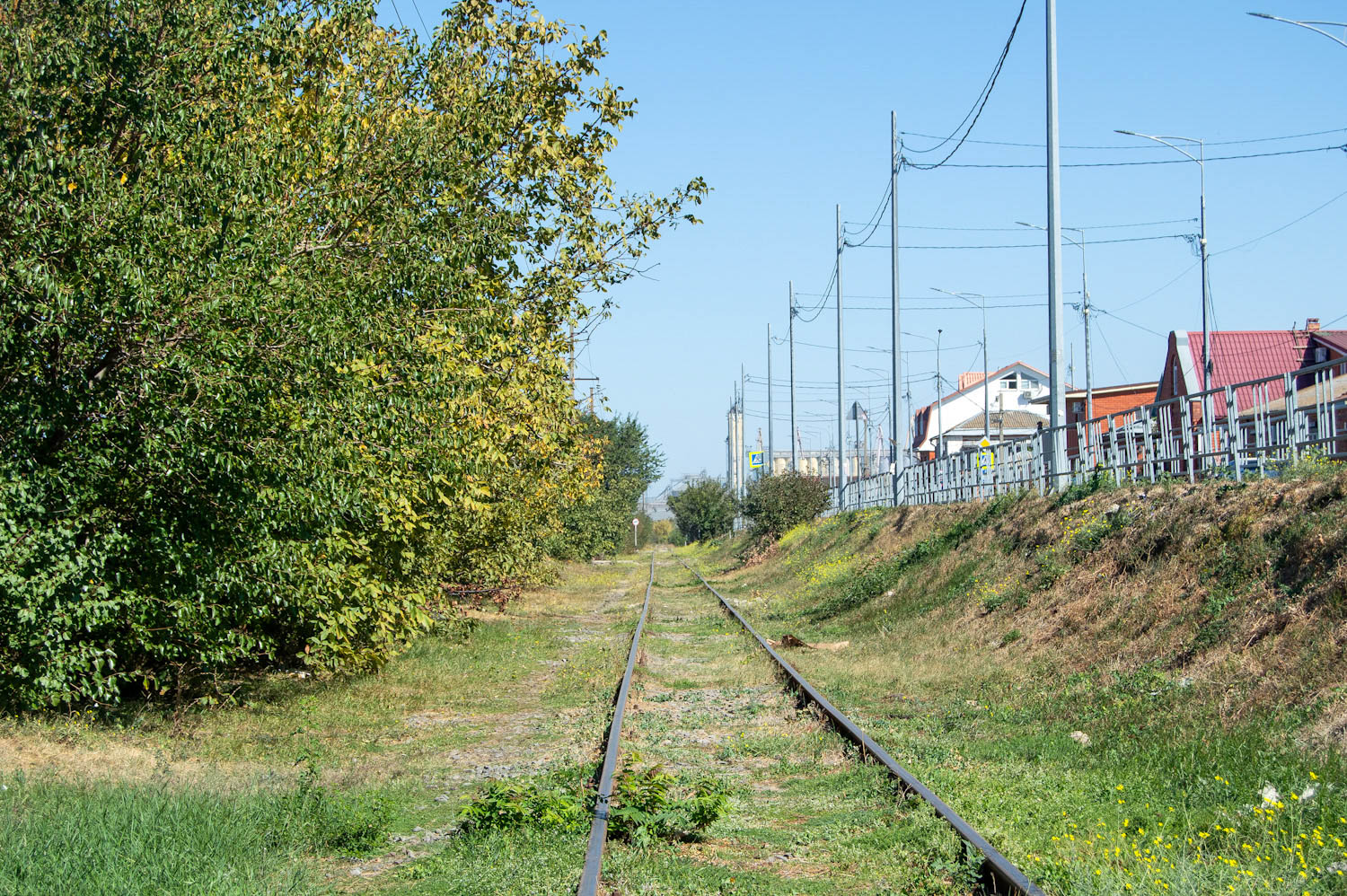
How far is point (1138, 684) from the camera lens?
10.9 m

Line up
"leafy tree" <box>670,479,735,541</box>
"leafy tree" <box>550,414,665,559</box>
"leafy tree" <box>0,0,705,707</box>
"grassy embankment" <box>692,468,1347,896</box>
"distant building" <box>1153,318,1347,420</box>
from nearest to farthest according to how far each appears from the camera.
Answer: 1. "grassy embankment" <box>692,468,1347,896</box>
2. "leafy tree" <box>0,0,705,707</box>
3. "leafy tree" <box>550,414,665,559</box>
4. "distant building" <box>1153,318,1347,420</box>
5. "leafy tree" <box>670,479,735,541</box>

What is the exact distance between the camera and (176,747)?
9.89m

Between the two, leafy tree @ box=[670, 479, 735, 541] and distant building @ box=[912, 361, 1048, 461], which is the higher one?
distant building @ box=[912, 361, 1048, 461]

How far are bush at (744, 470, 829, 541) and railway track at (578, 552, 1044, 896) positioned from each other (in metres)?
33.2

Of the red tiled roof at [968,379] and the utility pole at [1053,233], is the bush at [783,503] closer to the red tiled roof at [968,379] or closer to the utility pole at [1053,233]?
the utility pole at [1053,233]

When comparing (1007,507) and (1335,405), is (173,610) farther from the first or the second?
(1007,507)

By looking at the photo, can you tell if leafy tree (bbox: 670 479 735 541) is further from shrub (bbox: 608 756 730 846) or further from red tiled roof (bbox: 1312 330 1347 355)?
shrub (bbox: 608 756 730 846)

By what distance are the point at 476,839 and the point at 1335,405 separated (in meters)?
11.3

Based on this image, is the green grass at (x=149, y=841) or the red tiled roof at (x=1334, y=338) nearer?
the green grass at (x=149, y=841)

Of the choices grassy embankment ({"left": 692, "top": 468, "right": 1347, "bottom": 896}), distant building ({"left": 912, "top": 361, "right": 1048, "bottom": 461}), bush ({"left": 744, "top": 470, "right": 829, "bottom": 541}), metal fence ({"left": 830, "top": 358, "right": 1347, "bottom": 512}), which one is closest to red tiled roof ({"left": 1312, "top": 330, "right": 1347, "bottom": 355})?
bush ({"left": 744, "top": 470, "right": 829, "bottom": 541})

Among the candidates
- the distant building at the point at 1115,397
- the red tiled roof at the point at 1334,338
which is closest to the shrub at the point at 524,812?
the red tiled roof at the point at 1334,338

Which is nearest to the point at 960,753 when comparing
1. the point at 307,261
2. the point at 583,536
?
the point at 307,261

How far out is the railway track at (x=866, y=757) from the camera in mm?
5816

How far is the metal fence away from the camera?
13344 millimetres
